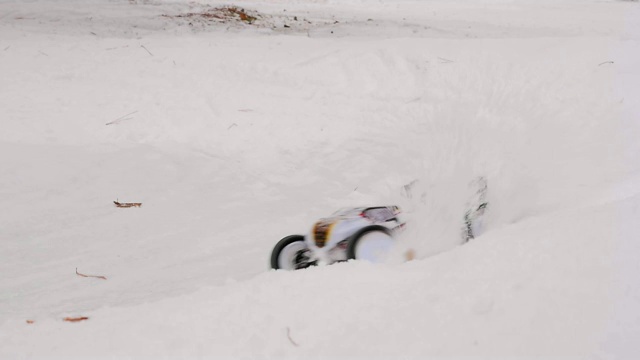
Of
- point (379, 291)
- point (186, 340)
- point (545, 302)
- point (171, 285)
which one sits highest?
point (545, 302)

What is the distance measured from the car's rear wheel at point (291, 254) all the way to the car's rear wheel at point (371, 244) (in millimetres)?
273

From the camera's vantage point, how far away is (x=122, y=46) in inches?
175

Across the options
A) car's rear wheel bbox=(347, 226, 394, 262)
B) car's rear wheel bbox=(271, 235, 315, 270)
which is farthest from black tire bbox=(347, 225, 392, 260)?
car's rear wheel bbox=(271, 235, 315, 270)

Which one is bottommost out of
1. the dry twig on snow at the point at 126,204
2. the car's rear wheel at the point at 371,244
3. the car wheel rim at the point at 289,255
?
the dry twig on snow at the point at 126,204

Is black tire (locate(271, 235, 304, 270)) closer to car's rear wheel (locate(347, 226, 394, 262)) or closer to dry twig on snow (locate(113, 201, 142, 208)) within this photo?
car's rear wheel (locate(347, 226, 394, 262))

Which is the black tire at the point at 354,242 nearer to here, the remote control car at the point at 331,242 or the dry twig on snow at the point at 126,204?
the remote control car at the point at 331,242

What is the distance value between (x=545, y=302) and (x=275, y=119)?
2564 millimetres

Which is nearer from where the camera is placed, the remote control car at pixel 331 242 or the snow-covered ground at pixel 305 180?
the snow-covered ground at pixel 305 180

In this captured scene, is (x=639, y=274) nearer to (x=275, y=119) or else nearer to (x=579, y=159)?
(x=579, y=159)

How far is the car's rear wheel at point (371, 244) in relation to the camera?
1972 millimetres

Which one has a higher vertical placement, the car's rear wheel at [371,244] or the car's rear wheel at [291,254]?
the car's rear wheel at [371,244]

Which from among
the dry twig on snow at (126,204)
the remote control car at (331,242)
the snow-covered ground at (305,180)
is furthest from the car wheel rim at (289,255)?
the dry twig on snow at (126,204)

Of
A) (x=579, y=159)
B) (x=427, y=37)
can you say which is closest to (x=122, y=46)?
(x=427, y=37)

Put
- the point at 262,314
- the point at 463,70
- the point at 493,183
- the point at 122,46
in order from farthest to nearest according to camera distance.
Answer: the point at 122,46 < the point at 463,70 < the point at 493,183 < the point at 262,314
